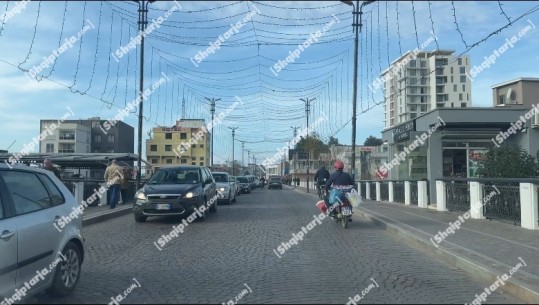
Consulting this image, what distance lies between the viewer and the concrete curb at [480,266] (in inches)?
254

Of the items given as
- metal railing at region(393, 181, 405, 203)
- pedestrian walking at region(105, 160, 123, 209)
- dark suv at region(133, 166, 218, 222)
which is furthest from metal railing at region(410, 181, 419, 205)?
pedestrian walking at region(105, 160, 123, 209)

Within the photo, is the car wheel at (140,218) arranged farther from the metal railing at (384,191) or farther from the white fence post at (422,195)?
the metal railing at (384,191)

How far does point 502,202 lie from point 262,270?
869cm

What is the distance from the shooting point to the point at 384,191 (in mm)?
26844

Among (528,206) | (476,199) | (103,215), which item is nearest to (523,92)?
(476,199)

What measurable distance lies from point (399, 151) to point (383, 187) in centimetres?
221

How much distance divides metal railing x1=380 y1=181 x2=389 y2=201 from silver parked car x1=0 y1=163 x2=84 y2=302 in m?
21.3

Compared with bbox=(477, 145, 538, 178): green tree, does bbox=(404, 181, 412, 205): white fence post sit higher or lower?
lower

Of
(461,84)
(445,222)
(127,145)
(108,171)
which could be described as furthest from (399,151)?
(461,84)

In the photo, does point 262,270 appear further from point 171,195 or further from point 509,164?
point 509,164

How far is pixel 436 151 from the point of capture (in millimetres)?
23656

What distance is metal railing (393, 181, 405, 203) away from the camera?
2378 centimetres

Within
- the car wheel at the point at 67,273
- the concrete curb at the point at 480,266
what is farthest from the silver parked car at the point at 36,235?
the concrete curb at the point at 480,266

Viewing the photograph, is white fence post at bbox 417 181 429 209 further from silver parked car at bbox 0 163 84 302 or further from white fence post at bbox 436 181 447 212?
silver parked car at bbox 0 163 84 302
